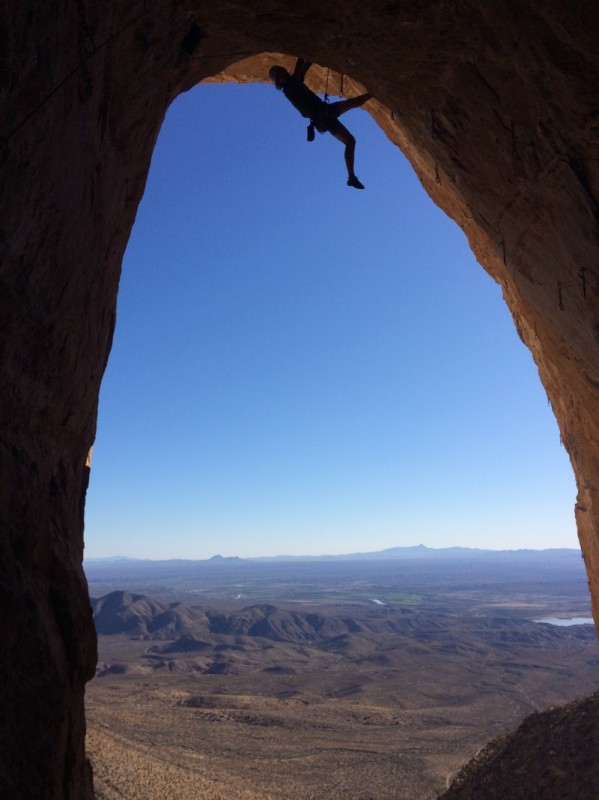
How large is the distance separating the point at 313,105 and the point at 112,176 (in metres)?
4.70

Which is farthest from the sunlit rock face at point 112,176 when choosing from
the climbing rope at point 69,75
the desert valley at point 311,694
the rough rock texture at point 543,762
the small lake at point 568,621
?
the small lake at point 568,621

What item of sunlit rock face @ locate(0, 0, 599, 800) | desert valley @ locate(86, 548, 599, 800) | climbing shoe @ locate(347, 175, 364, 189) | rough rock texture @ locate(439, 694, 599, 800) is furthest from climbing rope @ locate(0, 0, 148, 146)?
desert valley @ locate(86, 548, 599, 800)

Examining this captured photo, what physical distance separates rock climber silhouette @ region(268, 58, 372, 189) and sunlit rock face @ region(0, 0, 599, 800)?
1022 mm

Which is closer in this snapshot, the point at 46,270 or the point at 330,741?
the point at 46,270

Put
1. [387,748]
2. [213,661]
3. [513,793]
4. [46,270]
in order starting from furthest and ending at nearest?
1. [213,661]
2. [387,748]
3. [513,793]
4. [46,270]

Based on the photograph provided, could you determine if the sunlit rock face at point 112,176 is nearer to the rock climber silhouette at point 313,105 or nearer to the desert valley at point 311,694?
the rock climber silhouette at point 313,105

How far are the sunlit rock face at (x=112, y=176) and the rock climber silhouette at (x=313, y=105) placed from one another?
1.02 metres

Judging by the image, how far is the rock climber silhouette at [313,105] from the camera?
9.24m

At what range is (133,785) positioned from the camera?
19.4 meters

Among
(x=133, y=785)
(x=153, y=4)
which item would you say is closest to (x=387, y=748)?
(x=133, y=785)

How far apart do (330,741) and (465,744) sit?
7.38 m

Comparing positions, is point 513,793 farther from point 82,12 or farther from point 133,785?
point 82,12

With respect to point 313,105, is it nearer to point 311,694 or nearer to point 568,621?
point 311,694

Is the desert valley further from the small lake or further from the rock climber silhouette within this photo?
the rock climber silhouette
